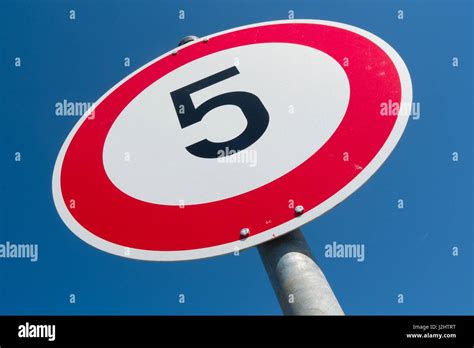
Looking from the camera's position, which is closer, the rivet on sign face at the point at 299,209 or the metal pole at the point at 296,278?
the metal pole at the point at 296,278

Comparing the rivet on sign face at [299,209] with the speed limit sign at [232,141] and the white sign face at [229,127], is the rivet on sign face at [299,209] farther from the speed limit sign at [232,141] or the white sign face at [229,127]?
the white sign face at [229,127]

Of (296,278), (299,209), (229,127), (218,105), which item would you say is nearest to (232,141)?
(229,127)

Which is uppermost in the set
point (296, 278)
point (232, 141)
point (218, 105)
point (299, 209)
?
point (218, 105)

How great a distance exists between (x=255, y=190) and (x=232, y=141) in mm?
247

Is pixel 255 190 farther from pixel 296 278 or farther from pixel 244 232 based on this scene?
pixel 296 278

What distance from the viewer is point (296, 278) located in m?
1.21

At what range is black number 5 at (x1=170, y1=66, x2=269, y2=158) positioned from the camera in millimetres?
1626

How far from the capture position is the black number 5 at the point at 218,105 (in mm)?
1626

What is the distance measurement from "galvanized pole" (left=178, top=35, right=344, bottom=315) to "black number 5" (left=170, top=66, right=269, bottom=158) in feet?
1.24

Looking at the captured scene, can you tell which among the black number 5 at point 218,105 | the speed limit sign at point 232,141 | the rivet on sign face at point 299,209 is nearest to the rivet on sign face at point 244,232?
the speed limit sign at point 232,141

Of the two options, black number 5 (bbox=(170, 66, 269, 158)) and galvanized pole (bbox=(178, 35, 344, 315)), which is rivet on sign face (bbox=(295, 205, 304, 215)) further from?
black number 5 (bbox=(170, 66, 269, 158))

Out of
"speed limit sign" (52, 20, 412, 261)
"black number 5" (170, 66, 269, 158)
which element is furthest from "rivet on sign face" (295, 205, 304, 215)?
"black number 5" (170, 66, 269, 158)
